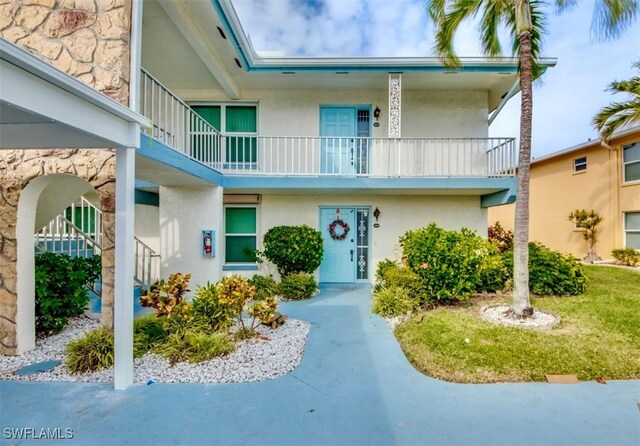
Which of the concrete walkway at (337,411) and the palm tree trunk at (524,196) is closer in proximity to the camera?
the concrete walkway at (337,411)

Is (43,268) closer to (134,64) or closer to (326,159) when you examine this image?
(134,64)

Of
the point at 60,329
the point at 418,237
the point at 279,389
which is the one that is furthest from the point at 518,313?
the point at 60,329

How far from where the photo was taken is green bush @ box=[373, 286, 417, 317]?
623 centimetres

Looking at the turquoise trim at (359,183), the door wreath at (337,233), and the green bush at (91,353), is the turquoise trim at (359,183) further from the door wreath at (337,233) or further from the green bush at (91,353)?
the green bush at (91,353)

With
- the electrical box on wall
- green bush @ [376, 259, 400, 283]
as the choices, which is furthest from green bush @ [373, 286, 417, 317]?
the electrical box on wall

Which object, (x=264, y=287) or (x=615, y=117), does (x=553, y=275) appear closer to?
(x=264, y=287)

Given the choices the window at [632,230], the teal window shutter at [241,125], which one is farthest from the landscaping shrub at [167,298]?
the window at [632,230]

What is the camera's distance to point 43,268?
5059mm

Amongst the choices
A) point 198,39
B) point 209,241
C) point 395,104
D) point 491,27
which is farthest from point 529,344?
point 198,39

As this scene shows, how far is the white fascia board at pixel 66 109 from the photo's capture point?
7.68ft

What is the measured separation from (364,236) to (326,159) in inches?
106

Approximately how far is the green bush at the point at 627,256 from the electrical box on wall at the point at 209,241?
52.7ft

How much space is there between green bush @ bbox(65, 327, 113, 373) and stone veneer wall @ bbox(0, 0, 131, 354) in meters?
1.14

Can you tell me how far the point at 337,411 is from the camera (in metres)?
3.21
